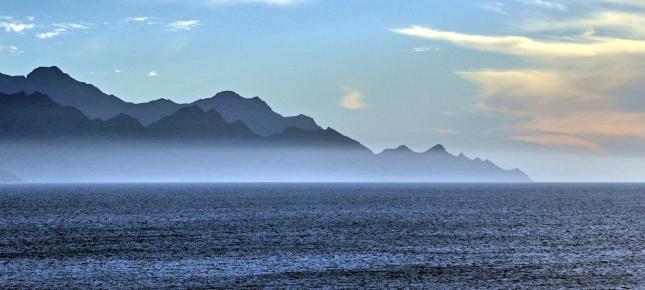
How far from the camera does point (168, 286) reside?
5944 cm

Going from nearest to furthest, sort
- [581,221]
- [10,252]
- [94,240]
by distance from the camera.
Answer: [10,252], [94,240], [581,221]

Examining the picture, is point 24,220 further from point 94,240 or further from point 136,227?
point 94,240

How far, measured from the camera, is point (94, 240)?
95.2 meters

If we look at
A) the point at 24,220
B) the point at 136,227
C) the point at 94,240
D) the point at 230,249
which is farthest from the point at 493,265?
the point at 24,220

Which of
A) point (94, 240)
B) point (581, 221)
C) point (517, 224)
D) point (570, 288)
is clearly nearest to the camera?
point (570, 288)


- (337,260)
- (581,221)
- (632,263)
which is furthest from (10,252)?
(581,221)

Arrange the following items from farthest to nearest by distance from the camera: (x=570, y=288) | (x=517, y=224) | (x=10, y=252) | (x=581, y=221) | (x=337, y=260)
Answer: (x=581, y=221) → (x=517, y=224) → (x=10, y=252) → (x=337, y=260) → (x=570, y=288)

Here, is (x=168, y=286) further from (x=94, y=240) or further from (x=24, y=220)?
(x=24, y=220)

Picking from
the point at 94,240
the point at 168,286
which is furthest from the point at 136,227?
the point at 168,286

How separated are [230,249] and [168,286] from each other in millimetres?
24826

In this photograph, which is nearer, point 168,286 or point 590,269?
point 168,286

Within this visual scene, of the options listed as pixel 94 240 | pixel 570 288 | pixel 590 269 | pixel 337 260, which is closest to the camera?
pixel 570 288

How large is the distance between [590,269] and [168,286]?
126 ft

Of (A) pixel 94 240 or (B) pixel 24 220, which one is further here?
(B) pixel 24 220
